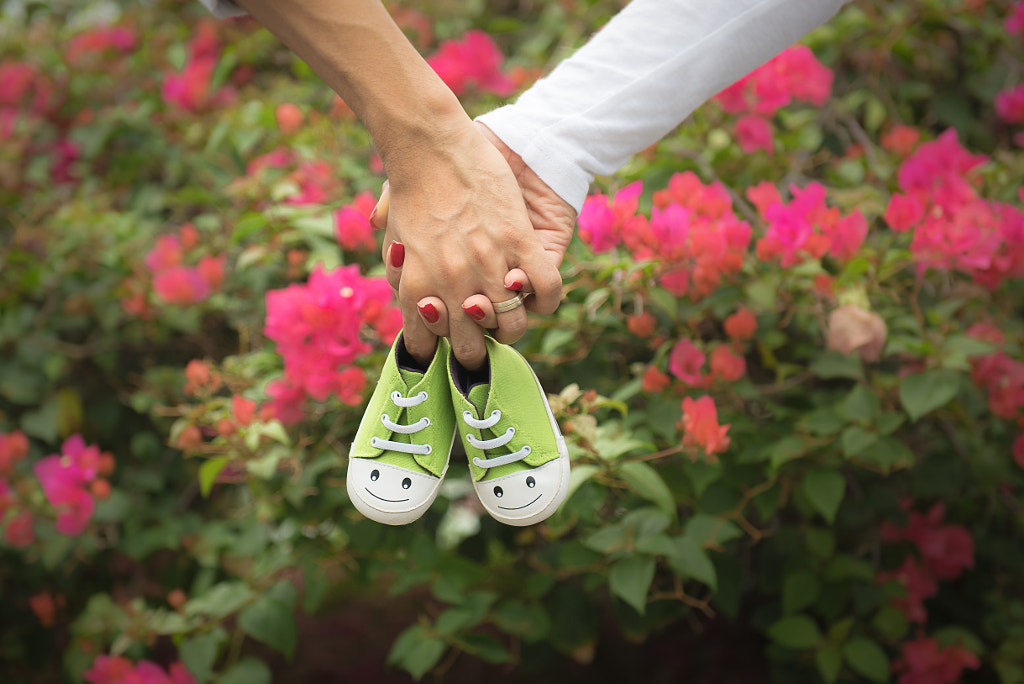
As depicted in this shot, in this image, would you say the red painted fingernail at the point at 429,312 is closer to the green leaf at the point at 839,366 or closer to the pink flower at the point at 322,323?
the pink flower at the point at 322,323

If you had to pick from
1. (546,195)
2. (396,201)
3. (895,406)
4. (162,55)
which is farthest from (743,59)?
(162,55)

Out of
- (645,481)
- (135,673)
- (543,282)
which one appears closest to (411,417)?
(543,282)

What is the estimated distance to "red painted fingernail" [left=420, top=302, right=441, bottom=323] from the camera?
33.9 inches

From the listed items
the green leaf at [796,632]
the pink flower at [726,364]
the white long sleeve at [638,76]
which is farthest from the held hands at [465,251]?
the green leaf at [796,632]

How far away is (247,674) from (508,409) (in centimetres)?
83

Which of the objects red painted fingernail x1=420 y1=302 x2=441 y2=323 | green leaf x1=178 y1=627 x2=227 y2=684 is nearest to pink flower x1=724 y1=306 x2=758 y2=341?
red painted fingernail x1=420 y1=302 x2=441 y2=323

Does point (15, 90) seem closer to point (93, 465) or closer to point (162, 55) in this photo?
point (162, 55)

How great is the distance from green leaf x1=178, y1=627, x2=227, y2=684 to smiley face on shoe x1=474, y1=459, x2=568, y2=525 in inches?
27.7

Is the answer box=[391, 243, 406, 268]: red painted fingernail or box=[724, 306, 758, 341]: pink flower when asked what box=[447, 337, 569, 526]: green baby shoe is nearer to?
box=[391, 243, 406, 268]: red painted fingernail

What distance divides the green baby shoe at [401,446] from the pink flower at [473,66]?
44.1 inches

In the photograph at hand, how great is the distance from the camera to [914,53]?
70.5 inches

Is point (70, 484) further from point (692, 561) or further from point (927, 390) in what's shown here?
point (927, 390)

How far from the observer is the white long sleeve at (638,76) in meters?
0.98

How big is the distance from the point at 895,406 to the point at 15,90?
236 cm
